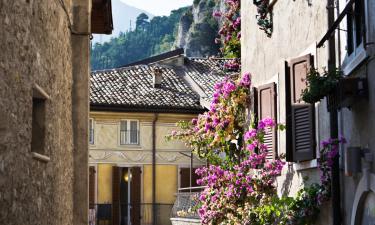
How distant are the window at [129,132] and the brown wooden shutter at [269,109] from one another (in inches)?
773

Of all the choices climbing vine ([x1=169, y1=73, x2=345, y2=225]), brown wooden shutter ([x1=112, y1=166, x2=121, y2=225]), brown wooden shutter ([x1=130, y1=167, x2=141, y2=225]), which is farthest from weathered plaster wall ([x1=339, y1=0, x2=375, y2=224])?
brown wooden shutter ([x1=112, y1=166, x2=121, y2=225])

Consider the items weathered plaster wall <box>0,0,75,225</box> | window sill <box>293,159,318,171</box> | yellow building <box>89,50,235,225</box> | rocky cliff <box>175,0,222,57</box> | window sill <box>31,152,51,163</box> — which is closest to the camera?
weathered plaster wall <box>0,0,75,225</box>

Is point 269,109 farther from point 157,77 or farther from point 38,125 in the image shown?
point 157,77

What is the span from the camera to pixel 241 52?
18141 millimetres

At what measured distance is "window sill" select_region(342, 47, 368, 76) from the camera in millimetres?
9531

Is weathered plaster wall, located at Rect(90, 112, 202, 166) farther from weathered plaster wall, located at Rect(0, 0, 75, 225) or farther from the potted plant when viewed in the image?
the potted plant

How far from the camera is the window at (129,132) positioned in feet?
115

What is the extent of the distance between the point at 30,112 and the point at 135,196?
2587 centimetres

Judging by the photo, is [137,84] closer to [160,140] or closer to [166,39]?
[160,140]

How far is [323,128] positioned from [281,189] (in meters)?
2.59

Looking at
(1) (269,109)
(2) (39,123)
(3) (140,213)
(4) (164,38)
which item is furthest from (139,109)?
(4) (164,38)

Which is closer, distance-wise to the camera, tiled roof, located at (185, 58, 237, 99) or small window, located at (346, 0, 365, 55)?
small window, located at (346, 0, 365, 55)

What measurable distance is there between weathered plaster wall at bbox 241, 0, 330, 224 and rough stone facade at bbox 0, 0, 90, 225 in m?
3.41

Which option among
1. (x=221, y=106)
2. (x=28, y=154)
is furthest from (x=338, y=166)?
(x=221, y=106)
